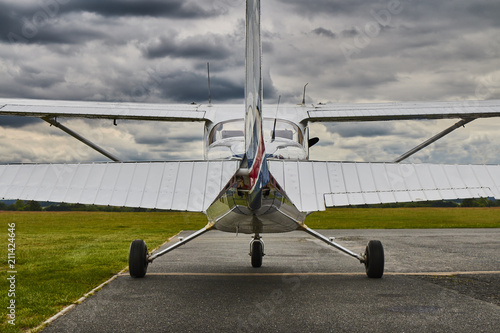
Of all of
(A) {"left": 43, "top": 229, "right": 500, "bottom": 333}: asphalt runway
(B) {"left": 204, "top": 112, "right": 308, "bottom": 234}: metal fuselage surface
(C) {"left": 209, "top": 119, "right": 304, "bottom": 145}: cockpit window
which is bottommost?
(A) {"left": 43, "top": 229, "right": 500, "bottom": 333}: asphalt runway

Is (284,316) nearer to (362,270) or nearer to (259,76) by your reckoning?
(259,76)

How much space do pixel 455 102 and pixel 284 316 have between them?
918 centimetres

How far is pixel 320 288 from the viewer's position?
798 cm

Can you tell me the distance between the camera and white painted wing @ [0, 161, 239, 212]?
702 cm

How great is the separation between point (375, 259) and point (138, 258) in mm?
4075

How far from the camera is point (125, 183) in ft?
23.6

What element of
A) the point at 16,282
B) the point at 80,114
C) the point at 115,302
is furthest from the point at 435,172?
the point at 80,114

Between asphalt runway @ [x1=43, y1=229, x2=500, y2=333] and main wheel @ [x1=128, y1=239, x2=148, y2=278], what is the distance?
0.15 m

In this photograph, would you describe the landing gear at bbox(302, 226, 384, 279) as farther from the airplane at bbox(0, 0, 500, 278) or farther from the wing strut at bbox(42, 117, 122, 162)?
the wing strut at bbox(42, 117, 122, 162)

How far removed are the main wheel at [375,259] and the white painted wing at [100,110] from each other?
5.01 meters

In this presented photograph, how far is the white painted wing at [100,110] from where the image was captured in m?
12.0

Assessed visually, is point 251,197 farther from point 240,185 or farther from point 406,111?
point 406,111

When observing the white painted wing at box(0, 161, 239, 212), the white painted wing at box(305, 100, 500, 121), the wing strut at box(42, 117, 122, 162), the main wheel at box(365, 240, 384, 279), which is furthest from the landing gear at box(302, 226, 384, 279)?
the wing strut at box(42, 117, 122, 162)

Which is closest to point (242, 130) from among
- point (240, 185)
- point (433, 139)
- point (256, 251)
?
point (256, 251)
